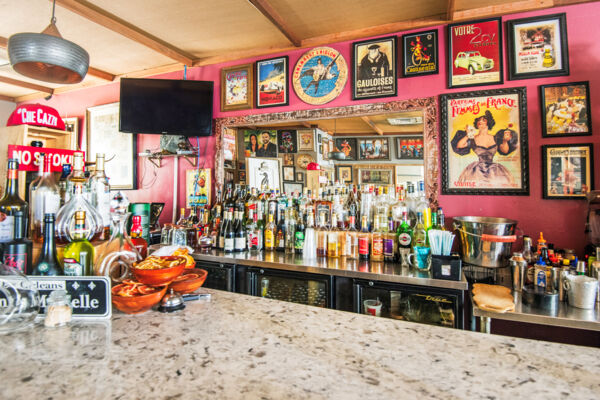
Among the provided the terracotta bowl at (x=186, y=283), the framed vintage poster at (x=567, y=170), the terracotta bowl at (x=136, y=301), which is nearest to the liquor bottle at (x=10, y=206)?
the terracotta bowl at (x=136, y=301)

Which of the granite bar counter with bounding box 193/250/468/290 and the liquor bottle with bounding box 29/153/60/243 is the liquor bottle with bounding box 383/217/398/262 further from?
the liquor bottle with bounding box 29/153/60/243

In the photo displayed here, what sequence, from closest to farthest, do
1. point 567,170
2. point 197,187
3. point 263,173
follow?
point 567,170
point 263,173
point 197,187

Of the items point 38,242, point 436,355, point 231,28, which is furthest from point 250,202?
point 436,355

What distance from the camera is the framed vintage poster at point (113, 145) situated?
13.3 feet

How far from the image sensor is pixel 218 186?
11.3 feet

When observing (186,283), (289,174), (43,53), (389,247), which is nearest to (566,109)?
(389,247)

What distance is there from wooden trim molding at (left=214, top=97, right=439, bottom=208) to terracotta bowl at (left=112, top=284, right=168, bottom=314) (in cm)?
220

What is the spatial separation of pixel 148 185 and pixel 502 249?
379 centimetres

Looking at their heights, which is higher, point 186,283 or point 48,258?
point 48,258

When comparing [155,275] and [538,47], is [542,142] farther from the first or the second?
[155,275]

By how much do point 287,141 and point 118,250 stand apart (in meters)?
2.29

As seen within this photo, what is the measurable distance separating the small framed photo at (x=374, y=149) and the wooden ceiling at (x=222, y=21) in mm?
953

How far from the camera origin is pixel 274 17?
8.43 feet

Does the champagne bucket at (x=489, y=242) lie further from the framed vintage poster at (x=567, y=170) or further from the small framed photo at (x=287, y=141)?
the small framed photo at (x=287, y=141)
